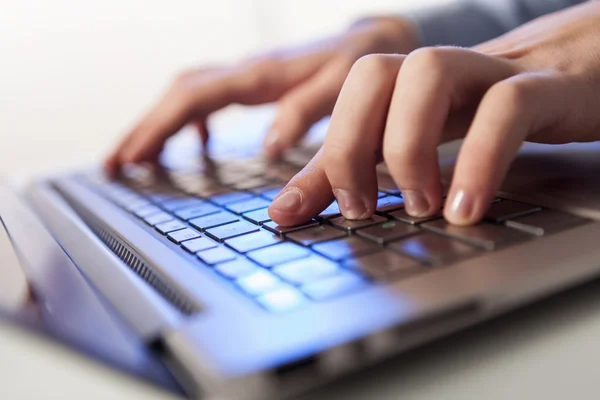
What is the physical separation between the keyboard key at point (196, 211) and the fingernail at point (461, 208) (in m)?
0.21

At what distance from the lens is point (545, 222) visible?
35 cm

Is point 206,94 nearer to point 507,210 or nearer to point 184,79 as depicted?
point 184,79

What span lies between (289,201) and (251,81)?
0.56 m

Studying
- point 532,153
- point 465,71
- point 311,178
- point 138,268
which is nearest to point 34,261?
point 138,268

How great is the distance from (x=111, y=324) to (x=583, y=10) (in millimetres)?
470

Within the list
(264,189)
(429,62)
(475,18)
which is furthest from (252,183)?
(475,18)

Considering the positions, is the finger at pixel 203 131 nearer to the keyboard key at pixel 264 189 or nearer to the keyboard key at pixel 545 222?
the keyboard key at pixel 264 189

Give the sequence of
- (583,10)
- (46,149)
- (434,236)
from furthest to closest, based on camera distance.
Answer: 1. (46,149)
2. (583,10)
3. (434,236)

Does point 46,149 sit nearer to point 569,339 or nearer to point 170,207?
point 170,207

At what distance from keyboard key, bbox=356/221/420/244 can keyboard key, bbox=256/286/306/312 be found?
8cm

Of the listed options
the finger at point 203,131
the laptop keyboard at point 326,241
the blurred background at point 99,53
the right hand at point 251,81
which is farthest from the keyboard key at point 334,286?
the blurred background at point 99,53

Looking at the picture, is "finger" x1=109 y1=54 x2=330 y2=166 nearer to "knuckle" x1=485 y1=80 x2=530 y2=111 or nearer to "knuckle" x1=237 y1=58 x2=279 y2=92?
"knuckle" x1=237 y1=58 x2=279 y2=92

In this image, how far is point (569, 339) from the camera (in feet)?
0.91

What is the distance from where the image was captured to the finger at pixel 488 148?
1.18ft
